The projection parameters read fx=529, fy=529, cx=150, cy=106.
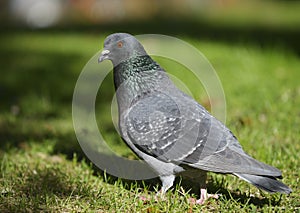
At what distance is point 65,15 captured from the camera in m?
12.4

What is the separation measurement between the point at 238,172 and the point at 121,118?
0.93 meters

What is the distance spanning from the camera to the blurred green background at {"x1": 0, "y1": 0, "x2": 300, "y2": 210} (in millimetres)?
4688

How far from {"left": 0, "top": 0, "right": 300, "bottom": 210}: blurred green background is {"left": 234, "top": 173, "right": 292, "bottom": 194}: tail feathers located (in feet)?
1.09

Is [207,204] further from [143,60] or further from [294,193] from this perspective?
[143,60]

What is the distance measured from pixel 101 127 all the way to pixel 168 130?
6.32ft

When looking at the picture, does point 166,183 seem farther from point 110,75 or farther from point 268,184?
point 110,75

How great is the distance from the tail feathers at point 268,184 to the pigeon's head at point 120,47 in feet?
4.10

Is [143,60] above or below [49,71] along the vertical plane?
above

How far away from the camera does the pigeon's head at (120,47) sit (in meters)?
3.88

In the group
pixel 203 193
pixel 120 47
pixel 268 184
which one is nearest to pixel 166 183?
pixel 203 193

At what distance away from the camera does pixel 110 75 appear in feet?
23.5

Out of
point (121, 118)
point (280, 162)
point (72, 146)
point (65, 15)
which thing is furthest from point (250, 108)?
point (65, 15)

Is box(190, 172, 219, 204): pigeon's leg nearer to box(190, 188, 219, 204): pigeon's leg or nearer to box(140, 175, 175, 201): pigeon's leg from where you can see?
box(190, 188, 219, 204): pigeon's leg

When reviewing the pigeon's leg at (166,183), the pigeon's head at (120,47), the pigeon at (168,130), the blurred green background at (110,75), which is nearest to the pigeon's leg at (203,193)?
Answer: the pigeon at (168,130)
